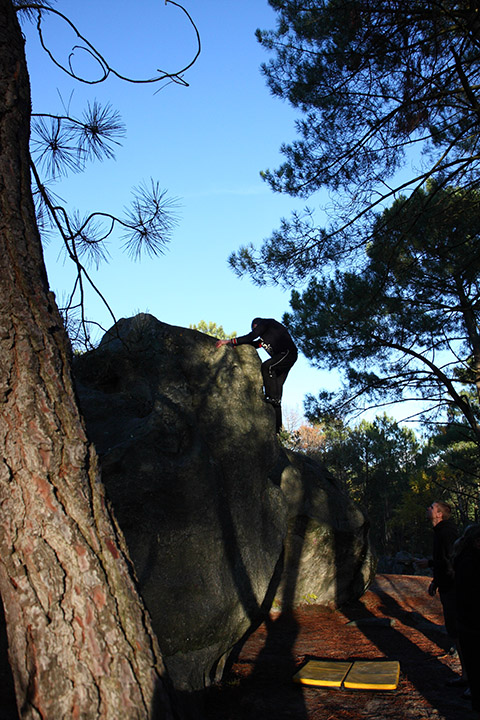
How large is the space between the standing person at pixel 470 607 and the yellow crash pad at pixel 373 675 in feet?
3.58

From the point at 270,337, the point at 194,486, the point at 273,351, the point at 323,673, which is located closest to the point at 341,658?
the point at 323,673

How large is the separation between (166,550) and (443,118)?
6048 mm

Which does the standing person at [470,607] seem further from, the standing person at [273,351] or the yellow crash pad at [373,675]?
the standing person at [273,351]

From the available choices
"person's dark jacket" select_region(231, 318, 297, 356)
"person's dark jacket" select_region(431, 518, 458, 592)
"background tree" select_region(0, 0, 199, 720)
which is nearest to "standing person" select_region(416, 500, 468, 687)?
"person's dark jacket" select_region(431, 518, 458, 592)

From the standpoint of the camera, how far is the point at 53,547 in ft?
6.15

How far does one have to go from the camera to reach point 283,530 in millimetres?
5875

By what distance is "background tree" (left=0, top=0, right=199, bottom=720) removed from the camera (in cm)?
178

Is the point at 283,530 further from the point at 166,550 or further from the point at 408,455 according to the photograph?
the point at 408,455

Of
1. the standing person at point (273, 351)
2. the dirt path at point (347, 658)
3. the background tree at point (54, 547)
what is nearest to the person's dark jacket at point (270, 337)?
the standing person at point (273, 351)

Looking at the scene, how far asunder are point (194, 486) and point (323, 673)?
197cm

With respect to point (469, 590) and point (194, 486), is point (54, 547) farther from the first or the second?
point (194, 486)

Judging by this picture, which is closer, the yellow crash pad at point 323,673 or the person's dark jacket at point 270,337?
the yellow crash pad at point 323,673

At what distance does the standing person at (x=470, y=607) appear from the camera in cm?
338

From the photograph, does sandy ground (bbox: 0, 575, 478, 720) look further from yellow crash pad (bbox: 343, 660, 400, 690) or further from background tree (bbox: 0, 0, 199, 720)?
background tree (bbox: 0, 0, 199, 720)
